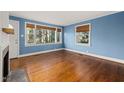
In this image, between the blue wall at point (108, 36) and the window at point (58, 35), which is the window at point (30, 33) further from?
the blue wall at point (108, 36)

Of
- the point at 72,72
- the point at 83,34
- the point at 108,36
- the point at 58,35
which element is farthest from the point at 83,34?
the point at 72,72

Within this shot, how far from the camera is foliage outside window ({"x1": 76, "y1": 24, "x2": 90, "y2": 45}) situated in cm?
583

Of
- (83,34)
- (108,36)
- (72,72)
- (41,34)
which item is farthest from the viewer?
(41,34)

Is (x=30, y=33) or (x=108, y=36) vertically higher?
(x=30, y=33)

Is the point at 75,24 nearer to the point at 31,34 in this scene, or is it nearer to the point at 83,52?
the point at 83,52

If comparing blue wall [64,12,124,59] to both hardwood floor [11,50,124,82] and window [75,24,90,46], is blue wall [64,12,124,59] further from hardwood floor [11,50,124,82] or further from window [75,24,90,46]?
hardwood floor [11,50,124,82]

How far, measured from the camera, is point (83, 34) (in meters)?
6.30

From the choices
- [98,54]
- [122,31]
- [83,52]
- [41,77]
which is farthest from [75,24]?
[41,77]

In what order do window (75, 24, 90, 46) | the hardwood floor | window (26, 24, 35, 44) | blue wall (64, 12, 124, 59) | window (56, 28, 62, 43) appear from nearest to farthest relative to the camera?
the hardwood floor < blue wall (64, 12, 124, 59) < window (26, 24, 35, 44) < window (75, 24, 90, 46) < window (56, 28, 62, 43)

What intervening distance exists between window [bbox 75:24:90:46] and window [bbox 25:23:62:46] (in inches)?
70.8

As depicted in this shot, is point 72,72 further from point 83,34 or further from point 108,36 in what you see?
point 83,34

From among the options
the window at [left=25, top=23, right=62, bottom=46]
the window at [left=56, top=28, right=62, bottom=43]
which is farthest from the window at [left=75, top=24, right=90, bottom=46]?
the window at [left=25, top=23, right=62, bottom=46]

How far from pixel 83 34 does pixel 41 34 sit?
2792 mm
